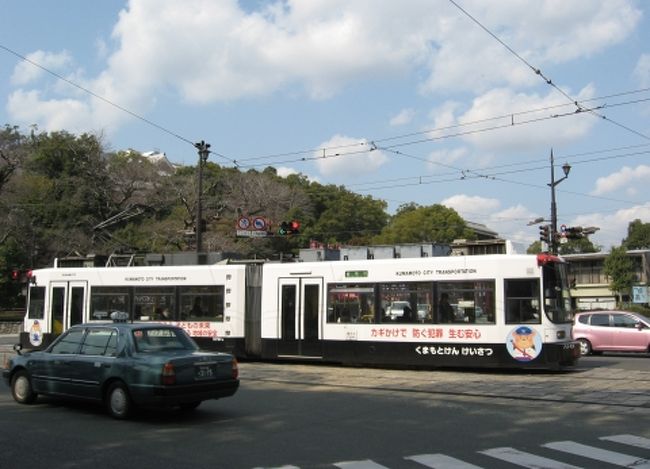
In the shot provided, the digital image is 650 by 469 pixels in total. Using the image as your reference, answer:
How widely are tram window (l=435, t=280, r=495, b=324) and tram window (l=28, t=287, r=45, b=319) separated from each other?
44.7 feet

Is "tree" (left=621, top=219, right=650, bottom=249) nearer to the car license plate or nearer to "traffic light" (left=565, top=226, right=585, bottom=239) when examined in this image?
"traffic light" (left=565, top=226, right=585, bottom=239)

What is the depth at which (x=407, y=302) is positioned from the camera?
1777 centimetres

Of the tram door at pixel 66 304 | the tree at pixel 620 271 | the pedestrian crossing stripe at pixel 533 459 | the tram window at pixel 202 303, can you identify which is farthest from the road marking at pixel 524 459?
the tree at pixel 620 271

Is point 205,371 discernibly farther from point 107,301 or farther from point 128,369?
point 107,301

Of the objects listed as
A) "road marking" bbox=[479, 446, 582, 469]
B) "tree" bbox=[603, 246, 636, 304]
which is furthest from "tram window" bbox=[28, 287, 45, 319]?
"tree" bbox=[603, 246, 636, 304]

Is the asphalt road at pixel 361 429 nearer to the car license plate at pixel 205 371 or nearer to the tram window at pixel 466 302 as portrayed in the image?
the car license plate at pixel 205 371

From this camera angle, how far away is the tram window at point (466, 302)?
54.9ft

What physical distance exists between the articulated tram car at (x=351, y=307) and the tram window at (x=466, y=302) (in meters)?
0.03

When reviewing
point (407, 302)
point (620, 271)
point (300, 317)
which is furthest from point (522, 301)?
point (620, 271)

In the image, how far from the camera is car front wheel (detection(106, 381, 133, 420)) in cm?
1011

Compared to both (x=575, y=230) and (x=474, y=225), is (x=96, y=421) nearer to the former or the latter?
(x=575, y=230)

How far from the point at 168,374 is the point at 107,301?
506 inches

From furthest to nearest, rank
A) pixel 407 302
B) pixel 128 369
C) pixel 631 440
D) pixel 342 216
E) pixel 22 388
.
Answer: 1. pixel 342 216
2. pixel 407 302
3. pixel 22 388
4. pixel 128 369
5. pixel 631 440

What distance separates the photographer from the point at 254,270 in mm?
20188
